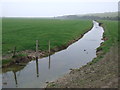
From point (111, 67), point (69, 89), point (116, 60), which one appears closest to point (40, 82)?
point (69, 89)

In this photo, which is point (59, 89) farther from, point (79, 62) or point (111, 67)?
point (79, 62)

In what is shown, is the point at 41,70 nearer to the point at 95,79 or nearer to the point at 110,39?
the point at 95,79

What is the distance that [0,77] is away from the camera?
22906mm

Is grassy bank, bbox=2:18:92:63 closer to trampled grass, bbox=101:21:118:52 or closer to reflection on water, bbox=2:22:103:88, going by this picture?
reflection on water, bbox=2:22:103:88

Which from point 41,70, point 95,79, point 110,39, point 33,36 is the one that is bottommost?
point 41,70

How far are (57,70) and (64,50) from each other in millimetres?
13463

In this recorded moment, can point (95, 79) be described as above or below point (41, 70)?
above

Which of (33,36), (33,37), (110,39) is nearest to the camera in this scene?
(110,39)

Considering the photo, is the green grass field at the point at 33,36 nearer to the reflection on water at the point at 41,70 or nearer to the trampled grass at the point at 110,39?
the reflection on water at the point at 41,70

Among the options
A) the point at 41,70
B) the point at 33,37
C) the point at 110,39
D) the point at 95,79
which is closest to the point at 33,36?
the point at 33,37

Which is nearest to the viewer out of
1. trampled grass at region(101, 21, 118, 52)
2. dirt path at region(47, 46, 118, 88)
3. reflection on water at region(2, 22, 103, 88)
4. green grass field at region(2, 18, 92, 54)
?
dirt path at region(47, 46, 118, 88)

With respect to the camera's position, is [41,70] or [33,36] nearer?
[41,70]

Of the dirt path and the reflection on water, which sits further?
the reflection on water

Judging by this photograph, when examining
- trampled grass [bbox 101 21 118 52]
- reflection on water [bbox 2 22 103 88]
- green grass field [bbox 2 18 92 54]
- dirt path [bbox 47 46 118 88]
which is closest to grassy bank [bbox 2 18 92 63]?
green grass field [bbox 2 18 92 54]
